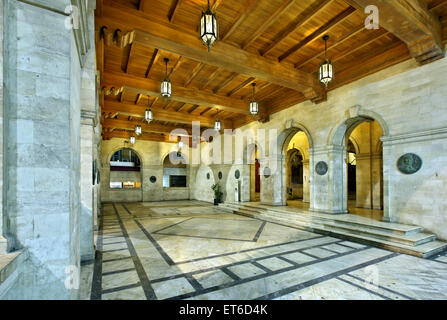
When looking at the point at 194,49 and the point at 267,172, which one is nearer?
the point at 194,49

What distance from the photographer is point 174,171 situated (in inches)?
760

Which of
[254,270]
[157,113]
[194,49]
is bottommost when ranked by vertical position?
[254,270]

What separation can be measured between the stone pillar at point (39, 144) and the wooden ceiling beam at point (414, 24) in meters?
5.17

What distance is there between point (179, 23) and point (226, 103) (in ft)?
16.5

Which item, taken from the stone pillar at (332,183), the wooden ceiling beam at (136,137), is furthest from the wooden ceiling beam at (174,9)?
the wooden ceiling beam at (136,137)

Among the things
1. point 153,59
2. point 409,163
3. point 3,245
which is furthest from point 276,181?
point 3,245

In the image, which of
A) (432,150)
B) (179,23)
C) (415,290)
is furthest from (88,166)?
(432,150)

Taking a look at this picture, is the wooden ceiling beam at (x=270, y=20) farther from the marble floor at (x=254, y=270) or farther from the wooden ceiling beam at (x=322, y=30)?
the marble floor at (x=254, y=270)

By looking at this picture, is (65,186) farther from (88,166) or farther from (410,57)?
(410,57)

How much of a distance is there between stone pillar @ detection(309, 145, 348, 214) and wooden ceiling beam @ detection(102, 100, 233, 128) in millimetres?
6767

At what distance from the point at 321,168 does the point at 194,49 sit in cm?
654

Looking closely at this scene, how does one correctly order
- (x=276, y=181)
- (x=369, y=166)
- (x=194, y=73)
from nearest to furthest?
(x=194, y=73) < (x=369, y=166) < (x=276, y=181)

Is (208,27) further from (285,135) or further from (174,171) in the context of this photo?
(174,171)

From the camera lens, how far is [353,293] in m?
3.31
